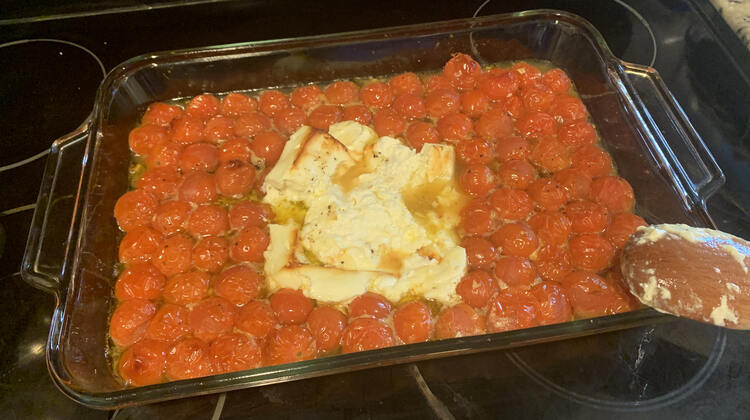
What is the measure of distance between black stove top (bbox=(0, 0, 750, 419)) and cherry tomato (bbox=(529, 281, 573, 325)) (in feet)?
0.40

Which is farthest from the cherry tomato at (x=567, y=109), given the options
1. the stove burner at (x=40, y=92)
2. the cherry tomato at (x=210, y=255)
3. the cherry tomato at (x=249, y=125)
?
the stove burner at (x=40, y=92)

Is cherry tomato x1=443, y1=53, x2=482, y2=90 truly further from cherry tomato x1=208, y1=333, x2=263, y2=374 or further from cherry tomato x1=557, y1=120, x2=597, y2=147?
cherry tomato x1=208, y1=333, x2=263, y2=374

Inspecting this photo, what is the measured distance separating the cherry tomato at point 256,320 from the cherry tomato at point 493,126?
1.37 m

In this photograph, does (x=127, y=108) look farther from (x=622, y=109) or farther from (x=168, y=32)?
(x=622, y=109)

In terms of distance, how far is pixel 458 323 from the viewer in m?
1.90

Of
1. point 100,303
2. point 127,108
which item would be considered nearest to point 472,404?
point 100,303

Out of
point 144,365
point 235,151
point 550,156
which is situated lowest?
point 144,365

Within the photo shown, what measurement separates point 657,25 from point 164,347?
10.4 ft

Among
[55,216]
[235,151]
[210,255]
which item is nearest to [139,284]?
[210,255]

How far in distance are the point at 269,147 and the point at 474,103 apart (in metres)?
1.08

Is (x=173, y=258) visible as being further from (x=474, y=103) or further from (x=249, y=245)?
(x=474, y=103)

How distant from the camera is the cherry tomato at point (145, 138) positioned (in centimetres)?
238

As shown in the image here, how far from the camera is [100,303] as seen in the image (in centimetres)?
202

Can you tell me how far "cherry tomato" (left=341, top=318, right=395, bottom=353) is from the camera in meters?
1.84
